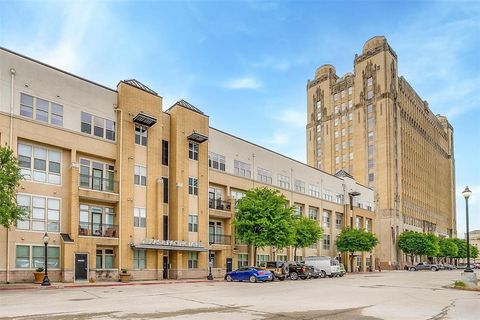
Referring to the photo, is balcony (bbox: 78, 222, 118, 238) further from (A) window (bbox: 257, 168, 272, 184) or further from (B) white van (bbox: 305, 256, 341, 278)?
(A) window (bbox: 257, 168, 272, 184)

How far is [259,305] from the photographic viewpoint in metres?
18.2

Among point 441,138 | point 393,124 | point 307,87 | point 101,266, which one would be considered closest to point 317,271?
point 101,266

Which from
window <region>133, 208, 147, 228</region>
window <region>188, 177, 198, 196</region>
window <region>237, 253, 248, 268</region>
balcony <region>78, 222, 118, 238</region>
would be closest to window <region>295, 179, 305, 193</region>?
window <region>237, 253, 248, 268</region>

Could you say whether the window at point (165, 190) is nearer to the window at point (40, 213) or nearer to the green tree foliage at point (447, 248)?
the window at point (40, 213)

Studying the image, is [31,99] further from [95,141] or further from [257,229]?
[257,229]

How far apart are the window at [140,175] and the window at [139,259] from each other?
5.89 meters

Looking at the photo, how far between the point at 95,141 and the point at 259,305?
24240mm

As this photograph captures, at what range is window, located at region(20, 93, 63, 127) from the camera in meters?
33.3

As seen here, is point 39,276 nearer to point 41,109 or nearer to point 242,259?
point 41,109

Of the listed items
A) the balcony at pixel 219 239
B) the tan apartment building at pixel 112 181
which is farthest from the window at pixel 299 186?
the balcony at pixel 219 239

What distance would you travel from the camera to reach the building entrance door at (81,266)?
3441cm

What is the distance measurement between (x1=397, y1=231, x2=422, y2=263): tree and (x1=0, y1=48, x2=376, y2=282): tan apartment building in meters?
60.6

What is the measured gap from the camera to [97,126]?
38.1m

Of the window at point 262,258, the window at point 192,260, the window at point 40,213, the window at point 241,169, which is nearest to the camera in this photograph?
the window at point 40,213
